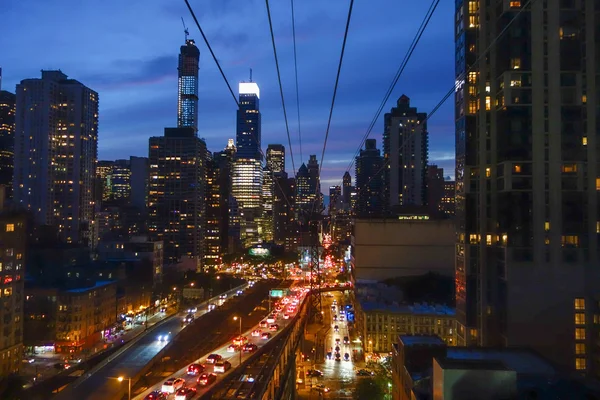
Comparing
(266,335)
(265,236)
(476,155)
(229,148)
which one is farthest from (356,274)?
(229,148)

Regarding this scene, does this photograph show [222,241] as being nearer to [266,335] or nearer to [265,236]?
[265,236]

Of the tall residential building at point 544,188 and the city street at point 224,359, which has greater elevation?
the tall residential building at point 544,188

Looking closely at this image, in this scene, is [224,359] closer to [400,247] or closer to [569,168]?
[569,168]

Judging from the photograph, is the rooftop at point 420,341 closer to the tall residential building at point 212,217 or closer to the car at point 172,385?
the car at point 172,385

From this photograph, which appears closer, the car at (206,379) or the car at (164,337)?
the car at (206,379)

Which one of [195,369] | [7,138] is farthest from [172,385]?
[7,138]

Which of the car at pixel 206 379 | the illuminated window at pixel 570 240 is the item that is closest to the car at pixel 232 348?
the car at pixel 206 379

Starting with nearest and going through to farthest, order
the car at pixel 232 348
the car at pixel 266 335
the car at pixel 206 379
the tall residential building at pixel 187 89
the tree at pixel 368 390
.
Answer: the car at pixel 206 379, the car at pixel 232 348, the tree at pixel 368 390, the car at pixel 266 335, the tall residential building at pixel 187 89

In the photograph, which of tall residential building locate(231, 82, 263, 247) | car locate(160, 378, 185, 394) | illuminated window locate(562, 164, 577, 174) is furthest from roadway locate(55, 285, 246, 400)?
tall residential building locate(231, 82, 263, 247)
